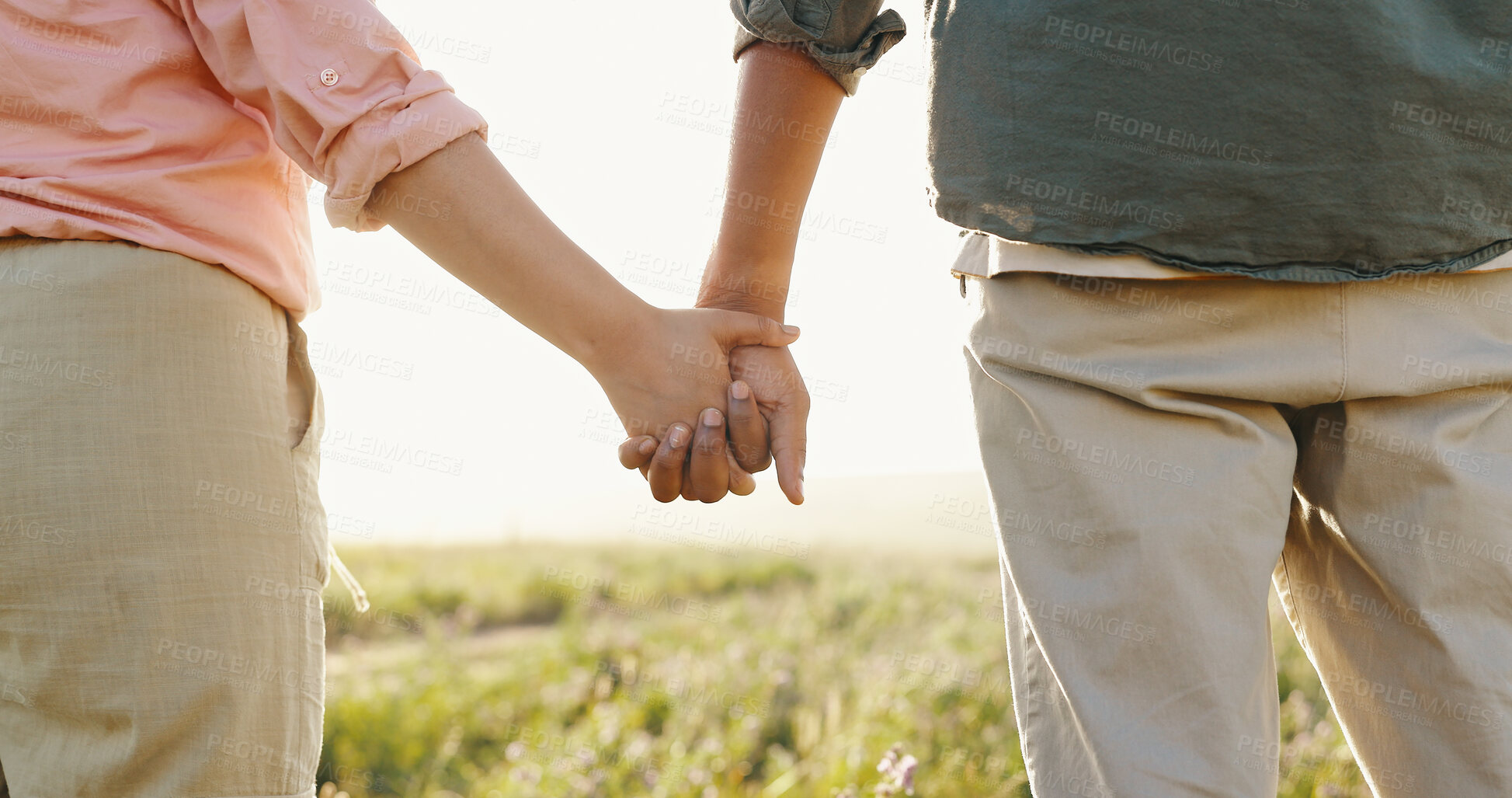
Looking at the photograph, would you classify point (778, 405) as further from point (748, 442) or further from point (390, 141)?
point (390, 141)

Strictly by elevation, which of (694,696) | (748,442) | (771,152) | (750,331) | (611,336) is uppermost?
(771,152)

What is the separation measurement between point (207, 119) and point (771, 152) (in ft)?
2.65

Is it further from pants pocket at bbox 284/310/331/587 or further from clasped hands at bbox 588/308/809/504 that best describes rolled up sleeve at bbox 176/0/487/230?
clasped hands at bbox 588/308/809/504

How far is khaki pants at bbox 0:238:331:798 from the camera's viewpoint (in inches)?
43.2

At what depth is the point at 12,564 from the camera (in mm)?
1096

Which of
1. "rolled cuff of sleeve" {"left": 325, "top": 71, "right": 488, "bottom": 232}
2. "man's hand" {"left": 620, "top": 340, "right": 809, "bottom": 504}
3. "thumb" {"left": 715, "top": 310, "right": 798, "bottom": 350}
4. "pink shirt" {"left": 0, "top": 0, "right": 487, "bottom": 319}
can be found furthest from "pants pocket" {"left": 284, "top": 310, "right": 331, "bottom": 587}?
"thumb" {"left": 715, "top": 310, "right": 798, "bottom": 350}

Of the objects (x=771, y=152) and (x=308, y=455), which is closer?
(x=308, y=455)

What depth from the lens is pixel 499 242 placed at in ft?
4.54

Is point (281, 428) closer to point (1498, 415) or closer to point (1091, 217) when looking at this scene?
point (1091, 217)

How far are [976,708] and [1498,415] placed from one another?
247 cm

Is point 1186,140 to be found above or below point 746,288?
above

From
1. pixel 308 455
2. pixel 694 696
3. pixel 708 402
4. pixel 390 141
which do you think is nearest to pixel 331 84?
pixel 390 141

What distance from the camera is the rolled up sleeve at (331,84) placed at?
119cm

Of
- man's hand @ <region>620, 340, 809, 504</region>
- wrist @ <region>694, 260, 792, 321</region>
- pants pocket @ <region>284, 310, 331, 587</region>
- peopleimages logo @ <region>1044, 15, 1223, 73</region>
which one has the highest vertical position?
peopleimages logo @ <region>1044, 15, 1223, 73</region>
